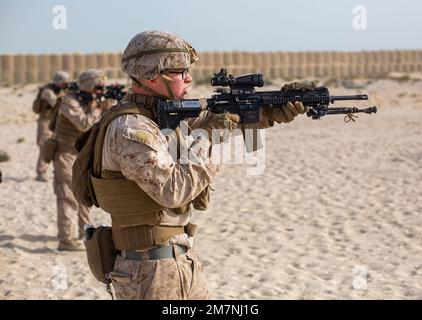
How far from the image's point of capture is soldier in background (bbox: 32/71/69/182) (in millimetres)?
10430

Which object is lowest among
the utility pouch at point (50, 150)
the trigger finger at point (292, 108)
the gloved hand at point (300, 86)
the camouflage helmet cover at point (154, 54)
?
the utility pouch at point (50, 150)

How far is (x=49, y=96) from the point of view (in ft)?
34.8

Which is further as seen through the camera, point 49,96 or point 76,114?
point 49,96

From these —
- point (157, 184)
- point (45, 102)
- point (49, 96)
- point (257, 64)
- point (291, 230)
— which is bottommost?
point (291, 230)

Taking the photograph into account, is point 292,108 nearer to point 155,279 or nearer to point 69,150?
point 155,279

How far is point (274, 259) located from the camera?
6699mm

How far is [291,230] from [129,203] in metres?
4.96

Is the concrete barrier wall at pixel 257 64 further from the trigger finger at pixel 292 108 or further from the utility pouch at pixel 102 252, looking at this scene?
the utility pouch at pixel 102 252

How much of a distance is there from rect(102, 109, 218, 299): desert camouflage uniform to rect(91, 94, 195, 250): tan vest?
0.04 metres

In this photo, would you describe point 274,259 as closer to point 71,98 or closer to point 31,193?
point 71,98

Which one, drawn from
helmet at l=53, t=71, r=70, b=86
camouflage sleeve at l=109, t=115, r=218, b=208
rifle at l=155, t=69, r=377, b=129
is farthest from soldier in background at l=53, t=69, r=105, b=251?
camouflage sleeve at l=109, t=115, r=218, b=208

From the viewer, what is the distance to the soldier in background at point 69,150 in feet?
23.5

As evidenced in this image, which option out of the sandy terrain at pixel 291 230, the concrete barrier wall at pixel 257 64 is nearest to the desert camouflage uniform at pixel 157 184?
the sandy terrain at pixel 291 230

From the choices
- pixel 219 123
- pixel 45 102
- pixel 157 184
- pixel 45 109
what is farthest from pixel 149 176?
pixel 45 109
